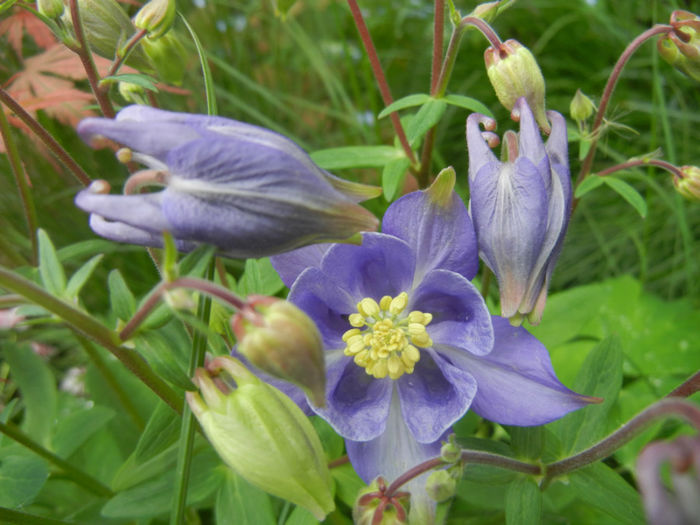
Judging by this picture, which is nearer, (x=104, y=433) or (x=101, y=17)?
(x=101, y=17)

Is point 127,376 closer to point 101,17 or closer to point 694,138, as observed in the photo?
point 101,17

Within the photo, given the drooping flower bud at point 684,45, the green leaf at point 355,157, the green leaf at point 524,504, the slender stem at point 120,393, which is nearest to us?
the green leaf at point 524,504

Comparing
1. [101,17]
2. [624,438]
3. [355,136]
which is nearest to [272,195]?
[624,438]

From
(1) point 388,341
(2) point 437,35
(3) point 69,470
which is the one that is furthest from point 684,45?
(3) point 69,470

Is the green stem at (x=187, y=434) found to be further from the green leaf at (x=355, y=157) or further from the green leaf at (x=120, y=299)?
the green leaf at (x=355, y=157)

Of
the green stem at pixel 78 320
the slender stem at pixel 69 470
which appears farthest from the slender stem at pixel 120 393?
the green stem at pixel 78 320

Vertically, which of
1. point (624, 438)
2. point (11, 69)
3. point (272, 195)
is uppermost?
point (272, 195)

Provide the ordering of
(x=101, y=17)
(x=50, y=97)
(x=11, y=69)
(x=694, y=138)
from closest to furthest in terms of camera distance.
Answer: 1. (x=101, y=17)
2. (x=50, y=97)
3. (x=11, y=69)
4. (x=694, y=138)
